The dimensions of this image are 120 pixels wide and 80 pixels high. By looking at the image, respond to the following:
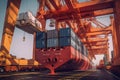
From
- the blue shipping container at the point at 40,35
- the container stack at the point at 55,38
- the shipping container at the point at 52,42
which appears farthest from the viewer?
the blue shipping container at the point at 40,35

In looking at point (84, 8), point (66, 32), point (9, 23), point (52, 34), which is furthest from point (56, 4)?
point (9, 23)

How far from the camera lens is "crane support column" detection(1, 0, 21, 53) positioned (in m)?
22.1

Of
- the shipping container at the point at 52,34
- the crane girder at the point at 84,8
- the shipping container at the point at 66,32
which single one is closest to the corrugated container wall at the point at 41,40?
the shipping container at the point at 52,34

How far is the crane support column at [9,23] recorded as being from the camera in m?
22.1

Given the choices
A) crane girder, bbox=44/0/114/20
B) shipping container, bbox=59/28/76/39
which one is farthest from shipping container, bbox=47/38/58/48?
crane girder, bbox=44/0/114/20

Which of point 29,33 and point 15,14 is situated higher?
point 15,14

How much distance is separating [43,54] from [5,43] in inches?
275

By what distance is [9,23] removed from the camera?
22547mm

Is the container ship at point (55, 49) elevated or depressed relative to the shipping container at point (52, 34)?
depressed

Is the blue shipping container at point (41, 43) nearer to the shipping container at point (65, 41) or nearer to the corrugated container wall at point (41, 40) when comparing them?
the corrugated container wall at point (41, 40)

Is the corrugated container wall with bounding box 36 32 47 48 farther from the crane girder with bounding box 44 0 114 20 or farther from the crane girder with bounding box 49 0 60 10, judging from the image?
the crane girder with bounding box 49 0 60 10

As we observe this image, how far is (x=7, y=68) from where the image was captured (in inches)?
961

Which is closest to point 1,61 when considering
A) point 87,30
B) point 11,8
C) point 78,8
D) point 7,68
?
point 7,68

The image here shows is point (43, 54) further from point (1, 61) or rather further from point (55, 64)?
point (1, 61)
